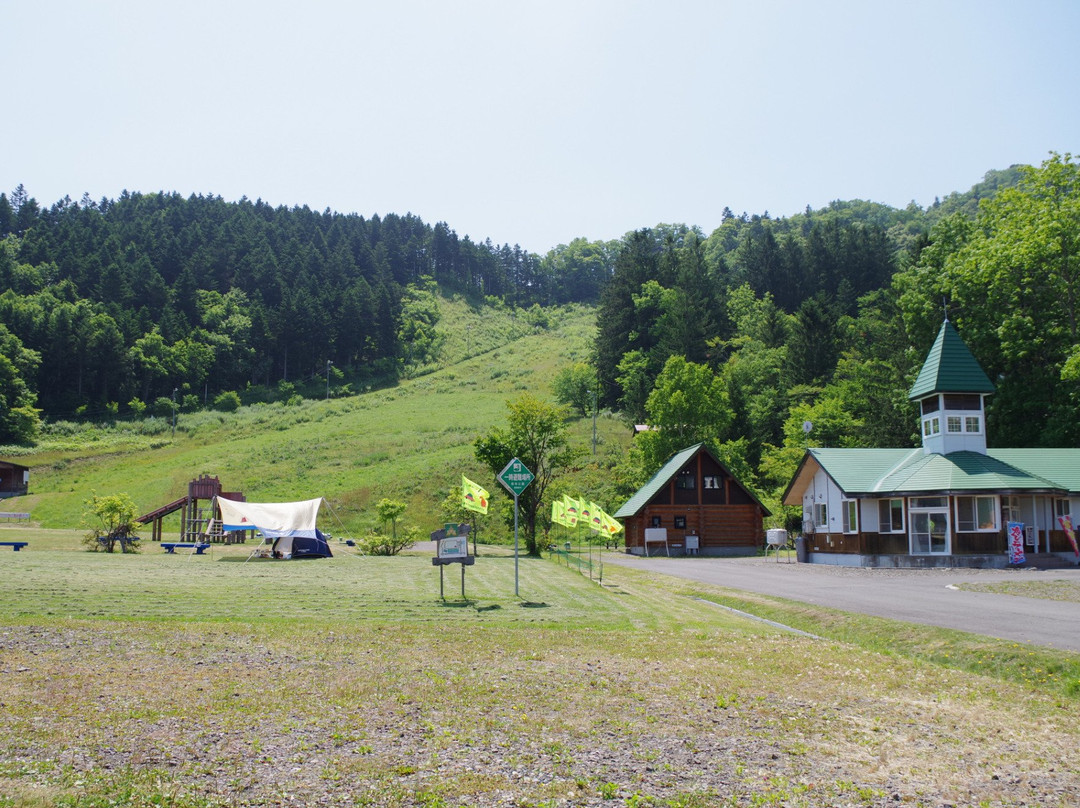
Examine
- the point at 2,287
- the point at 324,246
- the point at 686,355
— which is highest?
the point at 324,246

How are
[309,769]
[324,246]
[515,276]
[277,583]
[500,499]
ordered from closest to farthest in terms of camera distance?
1. [309,769]
2. [277,583]
3. [500,499]
4. [324,246]
5. [515,276]

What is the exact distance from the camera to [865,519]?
3556cm

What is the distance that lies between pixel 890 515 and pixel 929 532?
6.16 feet

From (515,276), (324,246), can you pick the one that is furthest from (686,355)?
(515,276)

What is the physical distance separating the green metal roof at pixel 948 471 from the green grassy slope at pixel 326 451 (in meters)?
25.2

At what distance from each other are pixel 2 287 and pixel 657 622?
121m

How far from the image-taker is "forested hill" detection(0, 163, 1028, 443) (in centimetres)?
9594

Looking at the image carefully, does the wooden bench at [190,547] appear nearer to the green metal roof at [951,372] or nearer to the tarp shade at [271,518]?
the tarp shade at [271,518]

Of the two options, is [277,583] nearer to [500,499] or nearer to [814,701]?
[814,701]

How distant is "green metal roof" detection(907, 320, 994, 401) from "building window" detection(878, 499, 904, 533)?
17.1 feet

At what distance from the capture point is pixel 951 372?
36656mm

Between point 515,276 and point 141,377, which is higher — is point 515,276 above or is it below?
above

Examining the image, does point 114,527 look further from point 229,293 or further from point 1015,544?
point 229,293

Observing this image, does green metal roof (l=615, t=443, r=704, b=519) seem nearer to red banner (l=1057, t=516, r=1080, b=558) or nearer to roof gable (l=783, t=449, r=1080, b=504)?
roof gable (l=783, t=449, r=1080, b=504)
